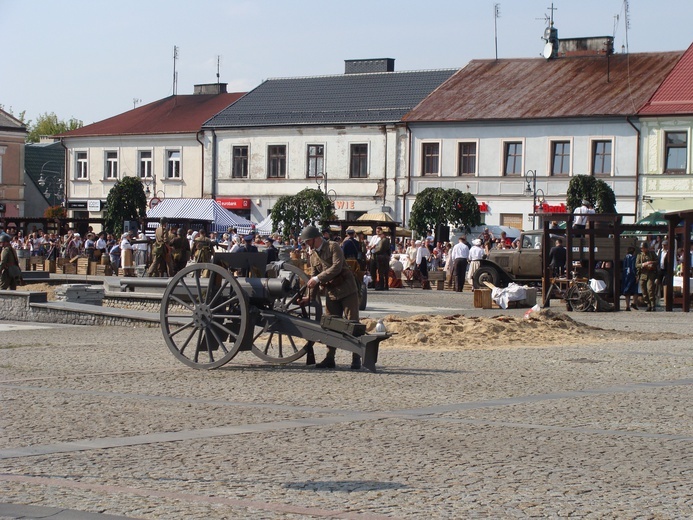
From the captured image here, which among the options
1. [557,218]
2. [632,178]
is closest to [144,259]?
[557,218]

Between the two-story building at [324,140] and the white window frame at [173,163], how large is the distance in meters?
1.92

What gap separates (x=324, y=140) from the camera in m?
59.8

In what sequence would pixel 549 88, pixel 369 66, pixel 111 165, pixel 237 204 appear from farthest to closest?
pixel 111 165 < pixel 369 66 < pixel 237 204 < pixel 549 88

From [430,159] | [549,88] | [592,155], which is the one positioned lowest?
[430,159]

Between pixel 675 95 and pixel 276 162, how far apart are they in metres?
20.0

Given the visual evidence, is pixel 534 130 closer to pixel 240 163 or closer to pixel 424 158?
pixel 424 158

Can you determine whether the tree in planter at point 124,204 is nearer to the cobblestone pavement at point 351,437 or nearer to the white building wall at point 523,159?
the white building wall at point 523,159

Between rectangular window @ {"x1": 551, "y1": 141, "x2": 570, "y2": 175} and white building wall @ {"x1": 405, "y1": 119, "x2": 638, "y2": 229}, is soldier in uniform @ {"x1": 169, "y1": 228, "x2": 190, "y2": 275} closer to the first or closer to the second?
white building wall @ {"x1": 405, "y1": 119, "x2": 638, "y2": 229}

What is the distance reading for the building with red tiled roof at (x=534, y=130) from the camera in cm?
5203

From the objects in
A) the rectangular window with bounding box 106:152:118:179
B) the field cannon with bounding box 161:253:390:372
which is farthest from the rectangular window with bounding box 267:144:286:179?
the field cannon with bounding box 161:253:390:372

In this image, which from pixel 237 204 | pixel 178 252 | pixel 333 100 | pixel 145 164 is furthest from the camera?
pixel 145 164

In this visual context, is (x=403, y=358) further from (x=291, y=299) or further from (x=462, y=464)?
(x=462, y=464)

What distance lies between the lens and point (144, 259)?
41.9 metres

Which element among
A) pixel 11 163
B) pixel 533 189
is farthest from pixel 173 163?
pixel 533 189
